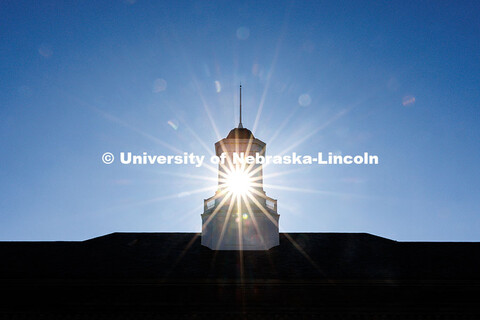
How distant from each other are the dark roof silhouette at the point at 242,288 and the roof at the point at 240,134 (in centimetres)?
706

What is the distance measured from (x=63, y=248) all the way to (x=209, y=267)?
8188 mm

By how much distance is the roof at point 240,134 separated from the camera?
69.6 feet

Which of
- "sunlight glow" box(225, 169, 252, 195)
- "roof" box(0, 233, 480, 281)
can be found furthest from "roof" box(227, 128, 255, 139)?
"roof" box(0, 233, 480, 281)

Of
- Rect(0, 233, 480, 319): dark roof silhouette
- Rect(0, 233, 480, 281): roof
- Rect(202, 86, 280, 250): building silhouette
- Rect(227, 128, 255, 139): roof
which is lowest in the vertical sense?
Rect(0, 233, 480, 319): dark roof silhouette

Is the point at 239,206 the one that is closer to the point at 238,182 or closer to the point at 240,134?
the point at 238,182

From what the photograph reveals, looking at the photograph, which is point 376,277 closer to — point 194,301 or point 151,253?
point 194,301

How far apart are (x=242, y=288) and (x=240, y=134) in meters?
8.83

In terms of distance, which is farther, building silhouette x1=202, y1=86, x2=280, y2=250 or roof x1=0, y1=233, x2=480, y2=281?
building silhouette x1=202, y1=86, x2=280, y2=250

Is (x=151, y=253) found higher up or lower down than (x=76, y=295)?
higher up

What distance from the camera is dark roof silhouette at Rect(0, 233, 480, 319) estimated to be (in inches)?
610

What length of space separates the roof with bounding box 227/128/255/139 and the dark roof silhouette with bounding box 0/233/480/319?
278 inches

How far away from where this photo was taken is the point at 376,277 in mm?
15734

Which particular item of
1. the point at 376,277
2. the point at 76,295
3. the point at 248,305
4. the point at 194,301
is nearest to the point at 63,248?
the point at 76,295

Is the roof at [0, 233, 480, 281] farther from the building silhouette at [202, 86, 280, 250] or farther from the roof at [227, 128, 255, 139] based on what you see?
the roof at [227, 128, 255, 139]
